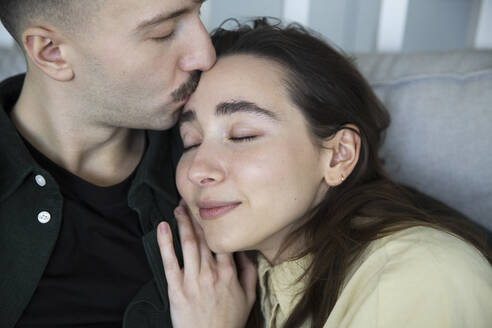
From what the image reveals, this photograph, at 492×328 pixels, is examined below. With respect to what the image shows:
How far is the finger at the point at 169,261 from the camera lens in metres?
1.17

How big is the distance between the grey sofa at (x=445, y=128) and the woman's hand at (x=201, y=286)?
61cm

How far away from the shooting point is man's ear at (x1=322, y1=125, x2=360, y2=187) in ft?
3.75

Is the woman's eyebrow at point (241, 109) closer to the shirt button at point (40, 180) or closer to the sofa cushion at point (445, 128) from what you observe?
the shirt button at point (40, 180)

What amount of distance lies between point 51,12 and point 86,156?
1.28 ft

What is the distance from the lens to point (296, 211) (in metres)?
1.10

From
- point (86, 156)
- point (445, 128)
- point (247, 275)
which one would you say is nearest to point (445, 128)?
point (445, 128)

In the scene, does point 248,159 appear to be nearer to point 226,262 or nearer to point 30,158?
point 226,262

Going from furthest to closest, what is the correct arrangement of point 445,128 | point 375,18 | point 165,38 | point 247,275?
1. point 375,18
2. point 445,128
3. point 247,275
4. point 165,38

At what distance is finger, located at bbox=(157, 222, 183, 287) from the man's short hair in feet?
1.75

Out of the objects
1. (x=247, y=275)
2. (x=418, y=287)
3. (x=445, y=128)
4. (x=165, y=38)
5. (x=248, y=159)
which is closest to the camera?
(x=418, y=287)

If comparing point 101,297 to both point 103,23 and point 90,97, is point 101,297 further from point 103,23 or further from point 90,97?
point 103,23

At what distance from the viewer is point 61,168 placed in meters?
1.24

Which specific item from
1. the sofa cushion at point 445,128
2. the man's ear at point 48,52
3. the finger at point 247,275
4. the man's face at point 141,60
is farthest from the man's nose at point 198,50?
the sofa cushion at point 445,128

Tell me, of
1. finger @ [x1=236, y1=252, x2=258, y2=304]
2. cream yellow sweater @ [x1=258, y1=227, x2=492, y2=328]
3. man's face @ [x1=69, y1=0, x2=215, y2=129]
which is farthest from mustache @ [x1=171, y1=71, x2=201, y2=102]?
cream yellow sweater @ [x1=258, y1=227, x2=492, y2=328]
